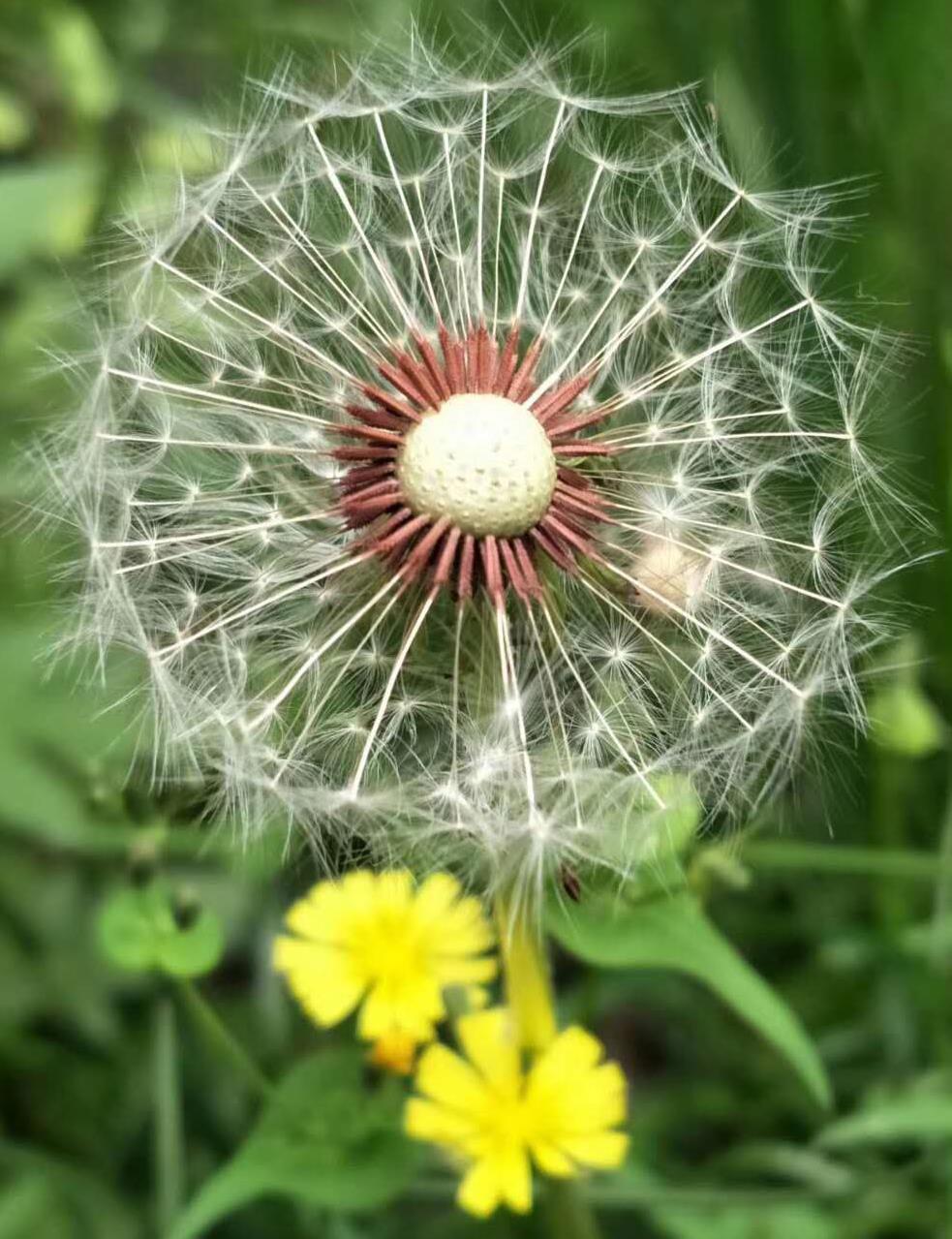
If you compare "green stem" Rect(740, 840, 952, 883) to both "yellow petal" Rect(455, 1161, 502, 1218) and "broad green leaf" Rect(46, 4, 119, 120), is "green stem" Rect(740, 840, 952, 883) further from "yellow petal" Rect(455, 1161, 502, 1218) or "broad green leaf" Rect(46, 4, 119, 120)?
"broad green leaf" Rect(46, 4, 119, 120)

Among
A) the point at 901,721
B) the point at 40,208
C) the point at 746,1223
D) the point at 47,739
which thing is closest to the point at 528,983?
the point at 746,1223

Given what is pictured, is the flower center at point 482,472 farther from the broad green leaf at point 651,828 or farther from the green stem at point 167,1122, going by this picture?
the green stem at point 167,1122

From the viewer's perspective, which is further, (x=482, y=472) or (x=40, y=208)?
(x=40, y=208)

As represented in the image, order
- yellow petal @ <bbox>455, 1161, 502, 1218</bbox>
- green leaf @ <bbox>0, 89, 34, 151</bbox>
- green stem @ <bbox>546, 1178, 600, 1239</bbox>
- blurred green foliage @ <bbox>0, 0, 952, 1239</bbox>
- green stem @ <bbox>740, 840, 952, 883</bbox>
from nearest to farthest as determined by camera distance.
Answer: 1. yellow petal @ <bbox>455, 1161, 502, 1218</bbox>
2. green stem @ <bbox>546, 1178, 600, 1239</bbox>
3. green stem @ <bbox>740, 840, 952, 883</bbox>
4. blurred green foliage @ <bbox>0, 0, 952, 1239</bbox>
5. green leaf @ <bbox>0, 89, 34, 151</bbox>

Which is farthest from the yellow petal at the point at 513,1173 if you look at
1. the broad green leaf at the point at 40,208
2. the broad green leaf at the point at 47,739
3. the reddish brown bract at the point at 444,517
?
the broad green leaf at the point at 40,208

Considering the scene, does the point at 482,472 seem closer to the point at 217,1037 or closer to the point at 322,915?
the point at 322,915

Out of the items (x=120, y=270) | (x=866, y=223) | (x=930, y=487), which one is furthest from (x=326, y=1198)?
(x=866, y=223)

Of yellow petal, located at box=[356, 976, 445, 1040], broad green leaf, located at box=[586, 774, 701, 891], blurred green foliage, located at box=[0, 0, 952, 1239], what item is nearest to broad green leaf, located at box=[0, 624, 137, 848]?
blurred green foliage, located at box=[0, 0, 952, 1239]
